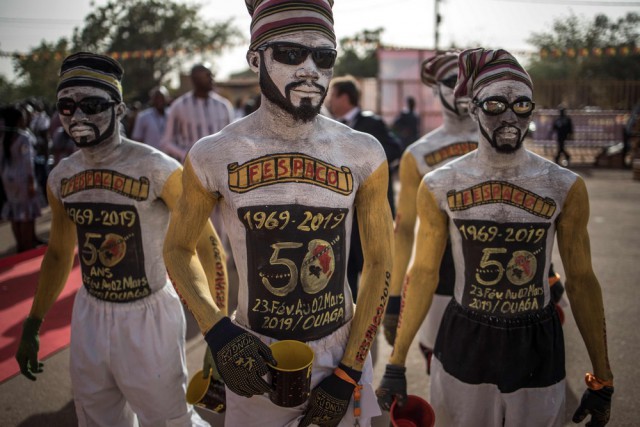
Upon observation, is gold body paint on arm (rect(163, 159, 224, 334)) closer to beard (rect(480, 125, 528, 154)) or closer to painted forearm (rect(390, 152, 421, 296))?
beard (rect(480, 125, 528, 154))

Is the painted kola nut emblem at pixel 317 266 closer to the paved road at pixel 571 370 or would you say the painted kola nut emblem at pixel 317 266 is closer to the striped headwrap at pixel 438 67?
the paved road at pixel 571 370

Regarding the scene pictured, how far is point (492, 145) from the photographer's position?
2.36 meters

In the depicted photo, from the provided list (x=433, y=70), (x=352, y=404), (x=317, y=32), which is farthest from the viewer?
(x=433, y=70)

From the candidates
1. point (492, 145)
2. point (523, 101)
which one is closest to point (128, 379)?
point (492, 145)

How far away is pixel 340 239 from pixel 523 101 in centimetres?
101

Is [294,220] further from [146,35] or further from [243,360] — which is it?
[146,35]

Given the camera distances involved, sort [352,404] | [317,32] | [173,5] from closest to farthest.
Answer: [317,32] < [352,404] < [173,5]

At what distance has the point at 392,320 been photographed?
3346 mm

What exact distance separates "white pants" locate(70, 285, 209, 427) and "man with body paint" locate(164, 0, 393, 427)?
0.77 metres

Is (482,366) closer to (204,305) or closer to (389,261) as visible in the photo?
(389,261)

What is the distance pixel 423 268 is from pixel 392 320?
0.90 meters

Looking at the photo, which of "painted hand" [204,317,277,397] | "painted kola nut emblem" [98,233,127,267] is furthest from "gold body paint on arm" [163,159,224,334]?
"painted kola nut emblem" [98,233,127,267]

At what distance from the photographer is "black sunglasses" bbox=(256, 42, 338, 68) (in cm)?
185

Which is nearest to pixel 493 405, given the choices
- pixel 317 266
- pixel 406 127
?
pixel 317 266
